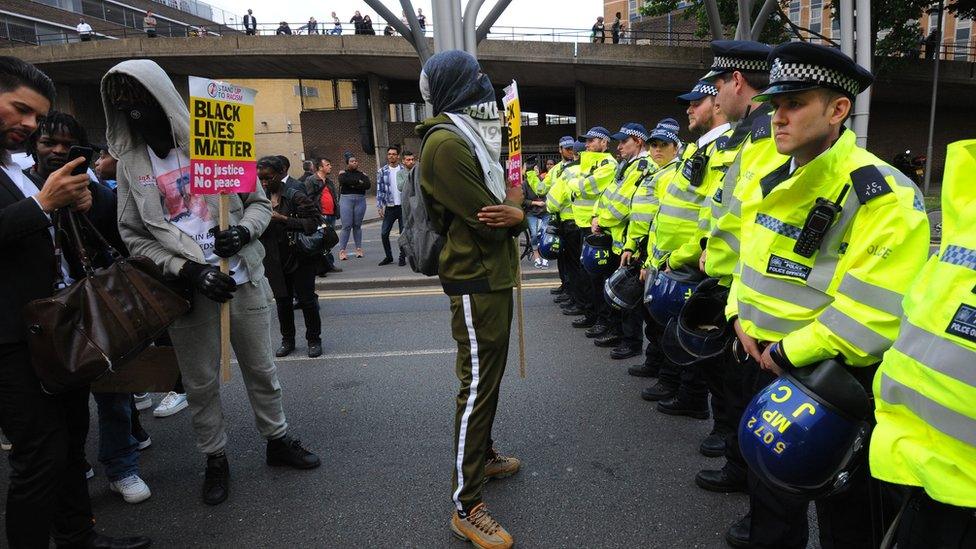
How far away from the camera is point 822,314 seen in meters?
1.77

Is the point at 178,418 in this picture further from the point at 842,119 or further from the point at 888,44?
the point at 888,44

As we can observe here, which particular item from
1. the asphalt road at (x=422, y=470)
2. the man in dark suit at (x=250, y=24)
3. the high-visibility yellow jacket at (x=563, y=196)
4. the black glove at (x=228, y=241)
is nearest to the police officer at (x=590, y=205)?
the high-visibility yellow jacket at (x=563, y=196)

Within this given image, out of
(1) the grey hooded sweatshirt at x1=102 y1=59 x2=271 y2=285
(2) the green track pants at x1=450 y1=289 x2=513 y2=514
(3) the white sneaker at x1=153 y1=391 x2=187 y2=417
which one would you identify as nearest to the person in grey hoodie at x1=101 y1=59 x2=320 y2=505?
(1) the grey hooded sweatshirt at x1=102 y1=59 x2=271 y2=285

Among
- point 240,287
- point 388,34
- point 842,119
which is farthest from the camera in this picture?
point 388,34

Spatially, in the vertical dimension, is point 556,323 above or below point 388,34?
below

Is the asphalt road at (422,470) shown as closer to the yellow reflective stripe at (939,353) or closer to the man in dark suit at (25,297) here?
the man in dark suit at (25,297)

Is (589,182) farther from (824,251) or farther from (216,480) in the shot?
(216,480)

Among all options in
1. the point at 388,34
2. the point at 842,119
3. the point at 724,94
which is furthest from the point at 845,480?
the point at 388,34

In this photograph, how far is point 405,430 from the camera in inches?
147

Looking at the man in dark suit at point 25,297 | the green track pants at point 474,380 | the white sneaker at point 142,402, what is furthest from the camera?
the white sneaker at point 142,402

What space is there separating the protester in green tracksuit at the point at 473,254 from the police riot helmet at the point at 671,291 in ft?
4.16

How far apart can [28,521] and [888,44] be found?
83.5ft

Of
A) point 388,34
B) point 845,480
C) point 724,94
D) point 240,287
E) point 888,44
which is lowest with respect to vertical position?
point 845,480

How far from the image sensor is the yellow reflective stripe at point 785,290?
6.32 feet
